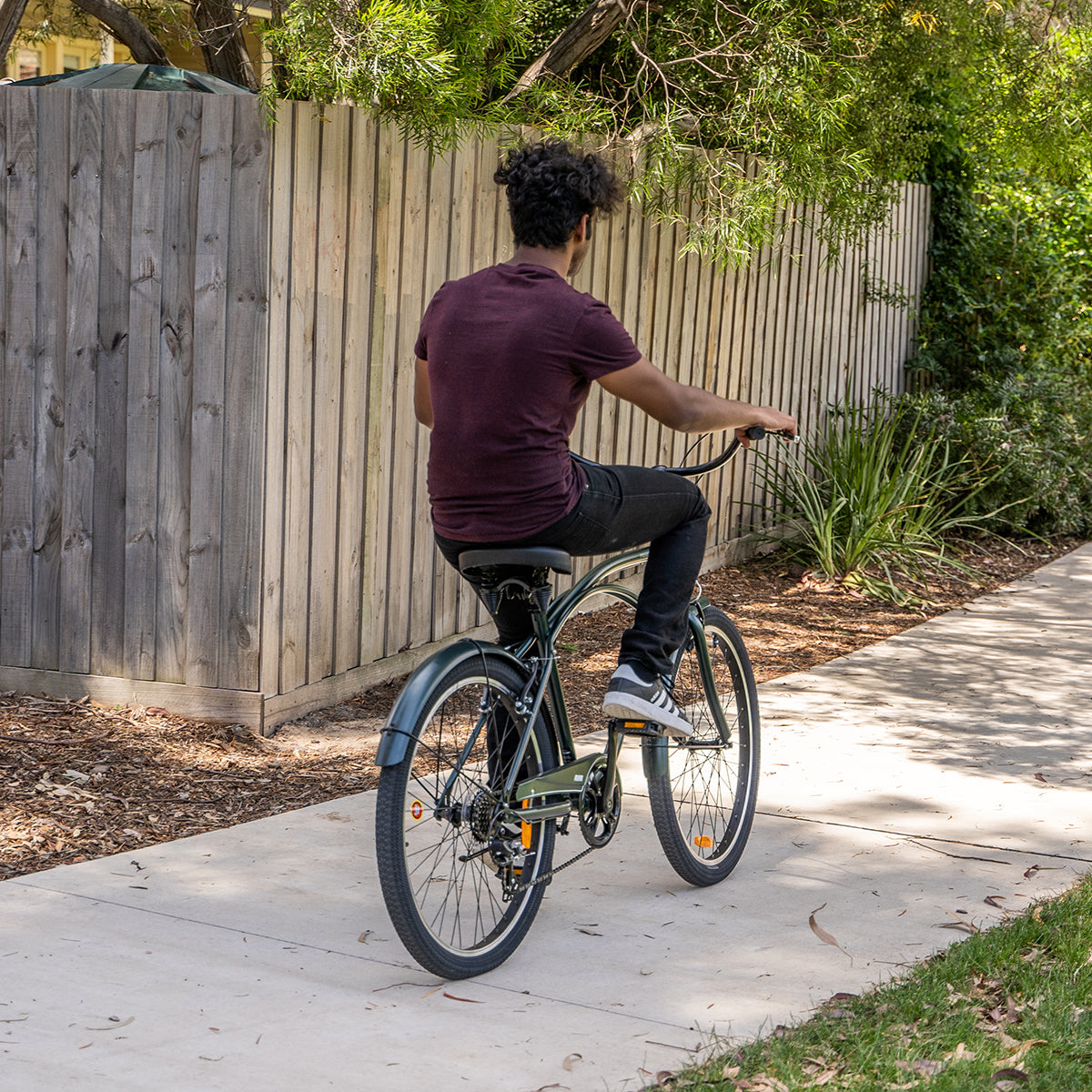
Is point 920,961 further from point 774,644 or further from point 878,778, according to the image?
point 774,644

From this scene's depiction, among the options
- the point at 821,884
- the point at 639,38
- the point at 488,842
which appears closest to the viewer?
the point at 488,842

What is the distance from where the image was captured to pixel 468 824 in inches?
142

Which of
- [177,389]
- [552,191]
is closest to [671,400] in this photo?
[552,191]

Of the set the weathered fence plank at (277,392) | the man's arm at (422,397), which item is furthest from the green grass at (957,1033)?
the weathered fence plank at (277,392)

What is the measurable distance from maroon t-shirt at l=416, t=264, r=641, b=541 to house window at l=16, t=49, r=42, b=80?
11.8m

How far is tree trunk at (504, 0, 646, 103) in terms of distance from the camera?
24.1ft

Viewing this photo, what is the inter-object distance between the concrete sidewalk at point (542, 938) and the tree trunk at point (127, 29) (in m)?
4.36

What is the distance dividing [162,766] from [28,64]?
36.2 ft

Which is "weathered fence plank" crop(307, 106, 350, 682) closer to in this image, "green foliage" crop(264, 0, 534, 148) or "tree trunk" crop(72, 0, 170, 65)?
"green foliage" crop(264, 0, 534, 148)

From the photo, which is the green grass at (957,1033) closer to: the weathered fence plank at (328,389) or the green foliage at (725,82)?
the weathered fence plank at (328,389)

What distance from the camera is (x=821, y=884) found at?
425 cm

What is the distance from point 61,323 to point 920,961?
3.82m

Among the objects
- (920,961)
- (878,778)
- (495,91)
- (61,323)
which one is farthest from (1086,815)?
(495,91)

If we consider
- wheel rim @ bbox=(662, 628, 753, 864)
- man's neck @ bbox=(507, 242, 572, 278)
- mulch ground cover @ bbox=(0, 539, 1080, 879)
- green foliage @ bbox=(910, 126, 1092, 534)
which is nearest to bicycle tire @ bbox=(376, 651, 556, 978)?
wheel rim @ bbox=(662, 628, 753, 864)
